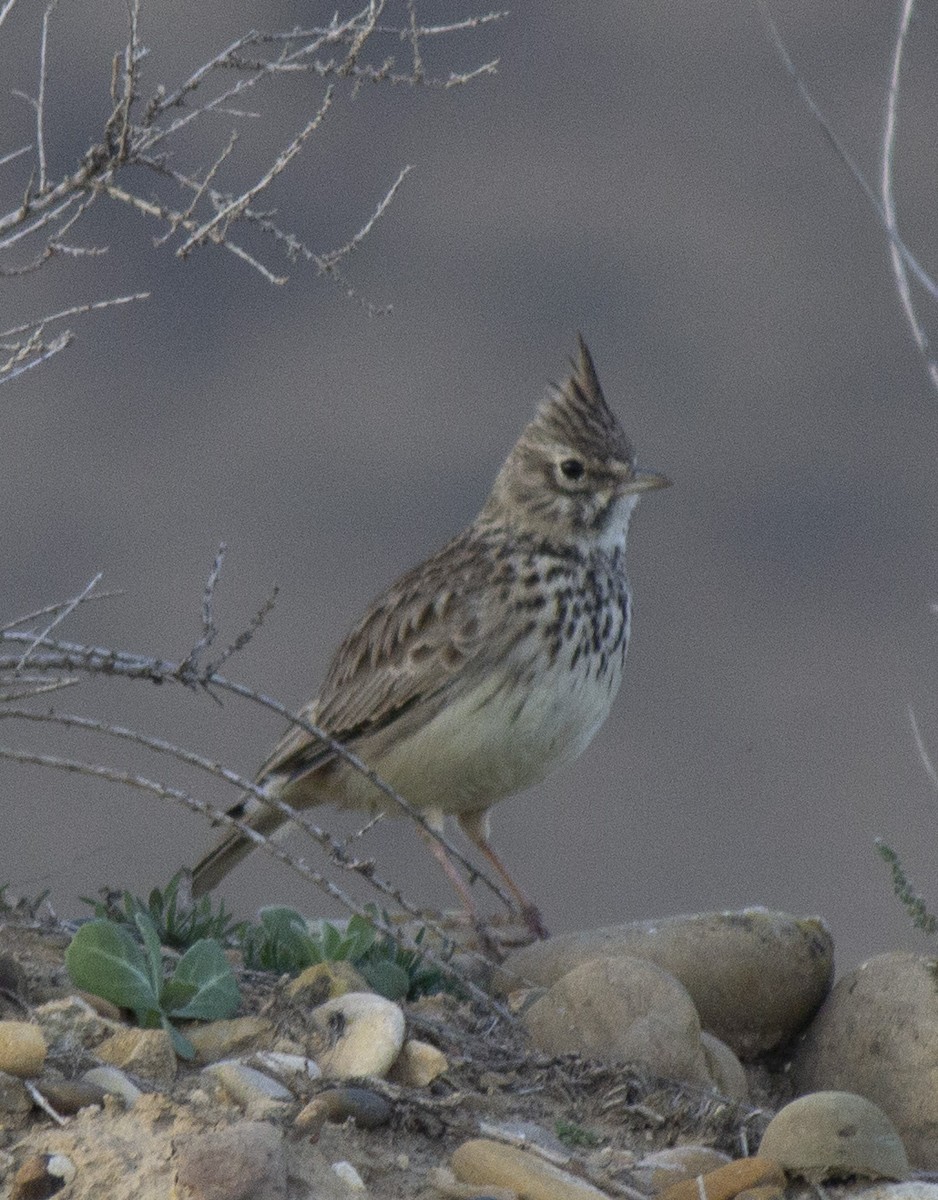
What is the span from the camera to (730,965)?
5266 millimetres

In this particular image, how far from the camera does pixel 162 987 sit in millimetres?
4203

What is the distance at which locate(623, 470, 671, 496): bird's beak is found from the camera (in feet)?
23.2

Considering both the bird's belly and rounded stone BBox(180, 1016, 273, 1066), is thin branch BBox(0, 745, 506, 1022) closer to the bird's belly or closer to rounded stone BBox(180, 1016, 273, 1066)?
rounded stone BBox(180, 1016, 273, 1066)

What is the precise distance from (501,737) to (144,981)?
2742 millimetres

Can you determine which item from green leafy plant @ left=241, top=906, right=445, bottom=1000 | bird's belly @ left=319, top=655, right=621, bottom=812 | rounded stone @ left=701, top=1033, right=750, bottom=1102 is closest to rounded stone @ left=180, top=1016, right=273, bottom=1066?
green leafy plant @ left=241, top=906, right=445, bottom=1000

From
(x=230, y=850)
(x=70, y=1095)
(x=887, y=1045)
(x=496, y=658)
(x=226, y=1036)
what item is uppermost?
(x=496, y=658)

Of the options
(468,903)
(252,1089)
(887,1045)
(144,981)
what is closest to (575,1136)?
(252,1089)

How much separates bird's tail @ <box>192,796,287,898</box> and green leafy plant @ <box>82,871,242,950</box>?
1.65 metres

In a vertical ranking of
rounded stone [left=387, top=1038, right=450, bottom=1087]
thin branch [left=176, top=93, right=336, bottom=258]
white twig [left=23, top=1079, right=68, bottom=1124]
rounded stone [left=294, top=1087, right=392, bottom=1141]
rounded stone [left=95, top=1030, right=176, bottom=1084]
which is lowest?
rounded stone [left=387, top=1038, right=450, bottom=1087]

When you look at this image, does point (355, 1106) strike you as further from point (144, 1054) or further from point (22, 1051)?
point (22, 1051)

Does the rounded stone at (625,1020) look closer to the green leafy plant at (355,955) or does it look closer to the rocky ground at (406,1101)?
the rocky ground at (406,1101)

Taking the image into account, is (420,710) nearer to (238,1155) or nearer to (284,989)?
(284,989)

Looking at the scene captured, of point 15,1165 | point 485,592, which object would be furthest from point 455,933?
point 15,1165

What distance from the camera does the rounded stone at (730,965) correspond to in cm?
526
